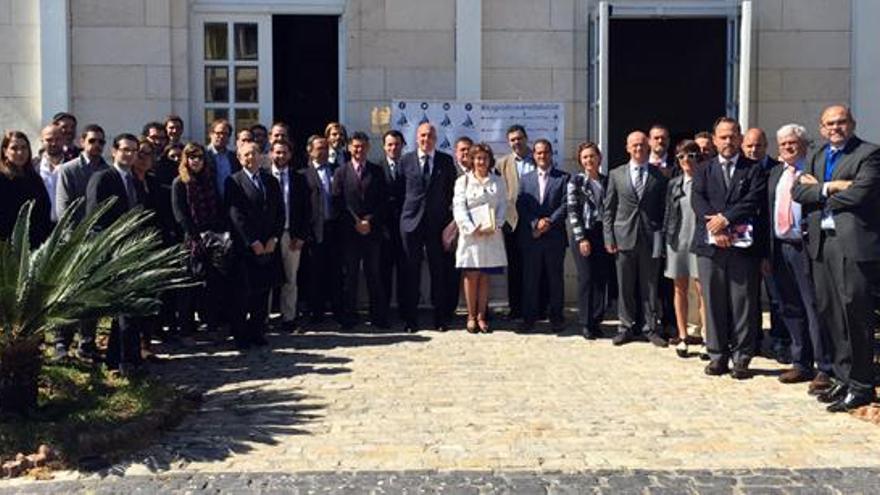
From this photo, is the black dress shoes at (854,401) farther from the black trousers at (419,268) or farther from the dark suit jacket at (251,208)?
the dark suit jacket at (251,208)

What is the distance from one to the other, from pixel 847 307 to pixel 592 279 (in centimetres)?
318

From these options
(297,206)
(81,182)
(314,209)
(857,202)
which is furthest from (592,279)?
(81,182)

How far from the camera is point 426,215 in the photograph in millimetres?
9812

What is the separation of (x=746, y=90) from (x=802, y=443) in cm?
525

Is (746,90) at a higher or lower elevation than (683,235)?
higher

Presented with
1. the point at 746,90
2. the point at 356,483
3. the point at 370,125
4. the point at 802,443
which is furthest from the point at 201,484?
the point at 746,90

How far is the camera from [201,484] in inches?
208

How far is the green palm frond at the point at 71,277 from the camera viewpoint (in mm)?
6020

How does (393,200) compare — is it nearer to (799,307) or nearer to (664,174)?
(664,174)

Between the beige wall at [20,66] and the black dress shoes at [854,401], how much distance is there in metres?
8.30

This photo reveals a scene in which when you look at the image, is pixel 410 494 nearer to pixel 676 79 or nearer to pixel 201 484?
pixel 201 484

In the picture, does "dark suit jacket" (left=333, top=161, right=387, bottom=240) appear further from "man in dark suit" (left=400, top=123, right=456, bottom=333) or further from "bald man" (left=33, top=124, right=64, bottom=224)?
"bald man" (left=33, top=124, right=64, bottom=224)

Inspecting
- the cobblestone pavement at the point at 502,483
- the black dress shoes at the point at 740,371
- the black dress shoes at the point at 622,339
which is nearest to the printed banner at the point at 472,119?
the black dress shoes at the point at 622,339

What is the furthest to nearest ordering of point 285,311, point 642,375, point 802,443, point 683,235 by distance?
point 285,311 → point 683,235 → point 642,375 → point 802,443
